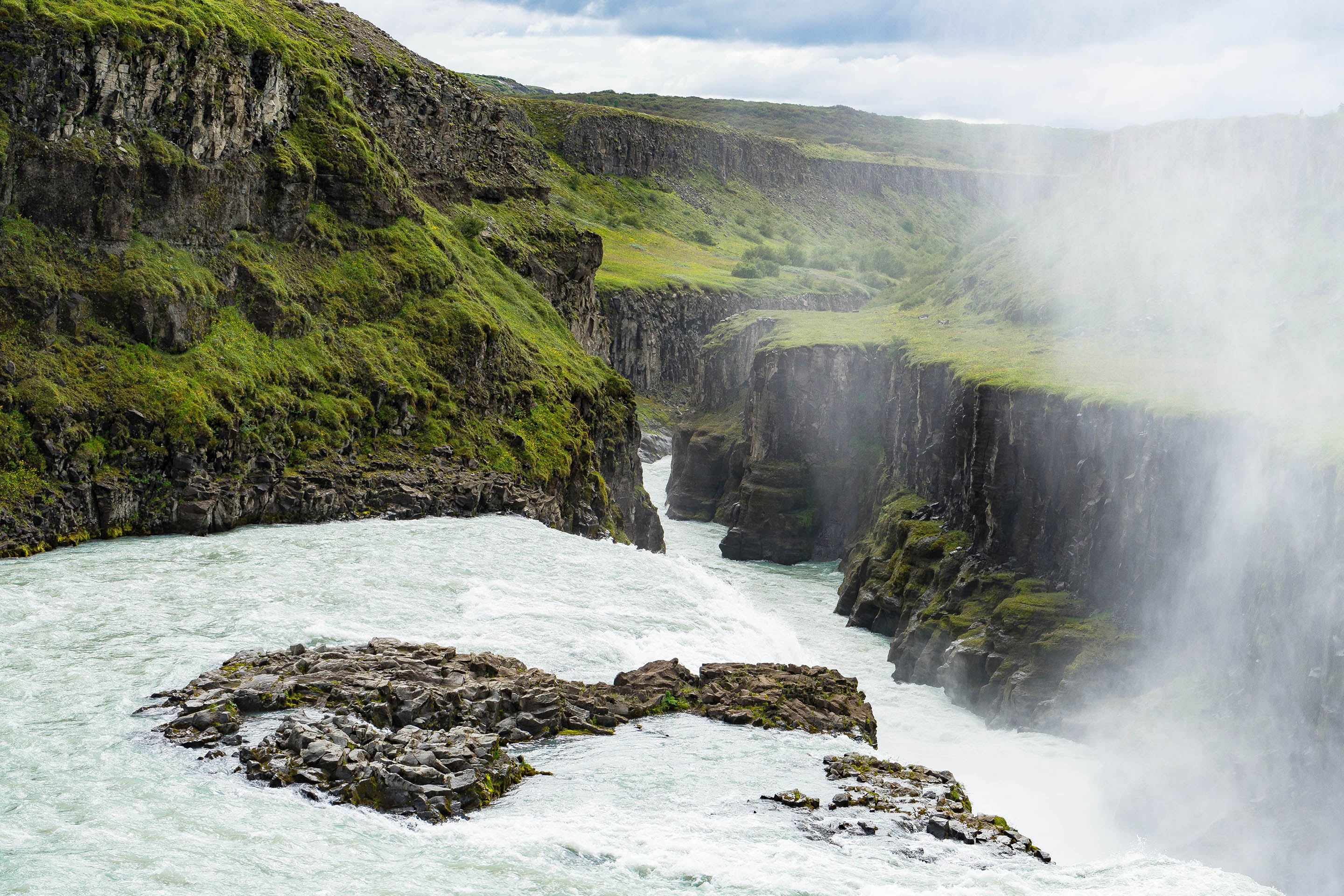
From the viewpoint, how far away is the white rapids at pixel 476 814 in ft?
66.5

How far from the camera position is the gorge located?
23.9 m

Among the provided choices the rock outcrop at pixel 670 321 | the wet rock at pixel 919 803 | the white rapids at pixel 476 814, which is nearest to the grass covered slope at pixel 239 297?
the white rapids at pixel 476 814

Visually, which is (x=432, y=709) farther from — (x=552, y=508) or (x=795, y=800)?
(x=552, y=508)

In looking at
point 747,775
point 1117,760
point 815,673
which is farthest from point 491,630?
point 1117,760

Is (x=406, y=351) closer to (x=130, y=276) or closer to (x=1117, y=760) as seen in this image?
(x=130, y=276)

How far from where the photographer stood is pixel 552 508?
6306 centimetres

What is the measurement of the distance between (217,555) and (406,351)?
73.2ft

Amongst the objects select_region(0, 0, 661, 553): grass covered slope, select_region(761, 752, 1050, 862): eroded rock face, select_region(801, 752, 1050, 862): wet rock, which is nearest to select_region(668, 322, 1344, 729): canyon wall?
select_region(0, 0, 661, 553): grass covered slope

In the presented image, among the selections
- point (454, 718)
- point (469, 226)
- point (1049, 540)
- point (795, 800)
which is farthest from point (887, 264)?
point (795, 800)

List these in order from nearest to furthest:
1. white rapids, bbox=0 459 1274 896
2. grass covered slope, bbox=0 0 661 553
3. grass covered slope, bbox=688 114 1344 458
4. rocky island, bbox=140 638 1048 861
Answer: white rapids, bbox=0 459 1274 896
rocky island, bbox=140 638 1048 861
grass covered slope, bbox=0 0 661 553
grass covered slope, bbox=688 114 1344 458

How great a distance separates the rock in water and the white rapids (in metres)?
0.60

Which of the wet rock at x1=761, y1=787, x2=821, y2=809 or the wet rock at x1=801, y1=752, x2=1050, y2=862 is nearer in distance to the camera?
the wet rock at x1=801, y1=752, x2=1050, y2=862

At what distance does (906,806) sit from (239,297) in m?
41.8

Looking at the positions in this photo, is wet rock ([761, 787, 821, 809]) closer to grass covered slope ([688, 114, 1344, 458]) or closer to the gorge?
the gorge
